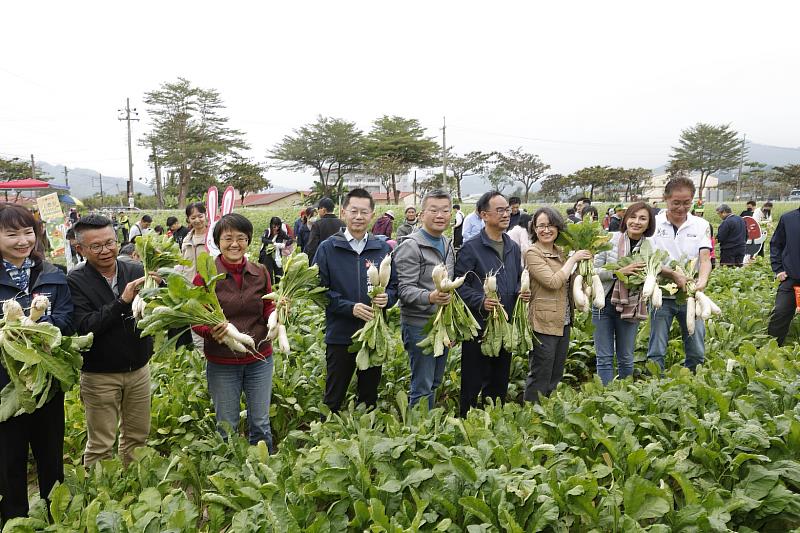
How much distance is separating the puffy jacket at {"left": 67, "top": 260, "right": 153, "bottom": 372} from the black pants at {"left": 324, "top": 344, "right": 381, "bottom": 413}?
4.23 feet

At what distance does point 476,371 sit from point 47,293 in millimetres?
2890

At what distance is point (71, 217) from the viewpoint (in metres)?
18.5

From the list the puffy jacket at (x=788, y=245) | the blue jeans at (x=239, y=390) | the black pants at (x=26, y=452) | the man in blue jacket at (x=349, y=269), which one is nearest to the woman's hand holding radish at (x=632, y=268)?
the man in blue jacket at (x=349, y=269)

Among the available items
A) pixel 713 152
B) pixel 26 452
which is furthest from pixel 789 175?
pixel 26 452

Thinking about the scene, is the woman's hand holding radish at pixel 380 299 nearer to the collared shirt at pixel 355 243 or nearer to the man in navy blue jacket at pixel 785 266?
the collared shirt at pixel 355 243

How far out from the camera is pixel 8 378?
8.66ft

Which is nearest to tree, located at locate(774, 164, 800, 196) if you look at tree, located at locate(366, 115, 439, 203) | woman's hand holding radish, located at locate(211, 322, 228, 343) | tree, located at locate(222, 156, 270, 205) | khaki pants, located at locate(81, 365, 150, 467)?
tree, located at locate(366, 115, 439, 203)

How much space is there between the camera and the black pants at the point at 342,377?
153 inches

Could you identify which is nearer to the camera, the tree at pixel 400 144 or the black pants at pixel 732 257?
the black pants at pixel 732 257

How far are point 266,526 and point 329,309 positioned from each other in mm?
1823

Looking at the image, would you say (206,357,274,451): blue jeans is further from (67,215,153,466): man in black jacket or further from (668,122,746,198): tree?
(668,122,746,198): tree

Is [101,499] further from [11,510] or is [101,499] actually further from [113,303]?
[113,303]

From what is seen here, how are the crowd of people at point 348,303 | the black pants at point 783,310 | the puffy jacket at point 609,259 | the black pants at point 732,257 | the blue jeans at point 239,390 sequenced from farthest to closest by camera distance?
the black pants at point 732,257 < the black pants at point 783,310 < the puffy jacket at point 609,259 < the blue jeans at point 239,390 < the crowd of people at point 348,303

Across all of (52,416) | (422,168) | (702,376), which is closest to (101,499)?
(52,416)
